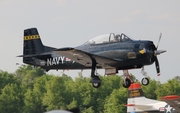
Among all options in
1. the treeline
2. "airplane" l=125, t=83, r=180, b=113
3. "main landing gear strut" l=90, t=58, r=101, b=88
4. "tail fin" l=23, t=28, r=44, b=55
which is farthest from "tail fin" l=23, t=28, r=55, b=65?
the treeline

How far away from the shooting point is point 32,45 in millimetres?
45188

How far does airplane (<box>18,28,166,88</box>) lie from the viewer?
129 ft

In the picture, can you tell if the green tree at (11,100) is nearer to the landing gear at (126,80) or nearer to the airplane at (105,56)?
the airplane at (105,56)

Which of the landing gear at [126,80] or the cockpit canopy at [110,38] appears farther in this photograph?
the landing gear at [126,80]

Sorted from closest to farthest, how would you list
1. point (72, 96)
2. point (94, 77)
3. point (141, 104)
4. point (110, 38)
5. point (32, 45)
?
point (110, 38) → point (94, 77) → point (32, 45) → point (141, 104) → point (72, 96)

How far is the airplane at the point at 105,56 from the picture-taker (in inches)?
1553

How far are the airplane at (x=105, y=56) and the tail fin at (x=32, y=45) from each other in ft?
1.65

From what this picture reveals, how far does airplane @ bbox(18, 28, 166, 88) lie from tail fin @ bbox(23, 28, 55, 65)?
503 mm

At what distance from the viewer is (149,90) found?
9200 cm

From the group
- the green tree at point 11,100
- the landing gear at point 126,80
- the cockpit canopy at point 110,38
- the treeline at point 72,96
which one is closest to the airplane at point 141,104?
the landing gear at point 126,80

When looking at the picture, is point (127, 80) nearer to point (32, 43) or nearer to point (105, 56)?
point (105, 56)

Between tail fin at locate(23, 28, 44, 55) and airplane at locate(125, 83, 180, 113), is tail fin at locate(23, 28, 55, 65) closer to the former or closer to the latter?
tail fin at locate(23, 28, 44, 55)

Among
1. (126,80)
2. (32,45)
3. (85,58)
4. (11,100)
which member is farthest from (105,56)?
(11,100)

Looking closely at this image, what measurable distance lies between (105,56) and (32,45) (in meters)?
6.25
